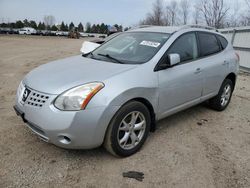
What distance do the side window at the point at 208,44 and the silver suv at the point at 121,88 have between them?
21mm

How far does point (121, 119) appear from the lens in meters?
3.09

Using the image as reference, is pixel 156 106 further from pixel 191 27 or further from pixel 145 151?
pixel 191 27

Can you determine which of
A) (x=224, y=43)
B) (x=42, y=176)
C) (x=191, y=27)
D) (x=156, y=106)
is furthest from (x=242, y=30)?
(x=42, y=176)

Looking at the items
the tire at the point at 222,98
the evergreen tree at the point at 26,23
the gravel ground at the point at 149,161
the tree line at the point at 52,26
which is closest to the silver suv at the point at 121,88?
the gravel ground at the point at 149,161

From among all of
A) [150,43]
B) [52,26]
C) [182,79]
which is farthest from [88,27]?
[182,79]

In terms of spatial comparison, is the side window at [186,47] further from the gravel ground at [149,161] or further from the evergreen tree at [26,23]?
the evergreen tree at [26,23]

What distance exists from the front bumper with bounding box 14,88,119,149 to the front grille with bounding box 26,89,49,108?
4 cm

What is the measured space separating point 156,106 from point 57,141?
1419 millimetres

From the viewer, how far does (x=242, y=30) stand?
10836mm

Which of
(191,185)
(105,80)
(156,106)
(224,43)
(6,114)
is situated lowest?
(191,185)

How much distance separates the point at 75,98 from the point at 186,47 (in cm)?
219

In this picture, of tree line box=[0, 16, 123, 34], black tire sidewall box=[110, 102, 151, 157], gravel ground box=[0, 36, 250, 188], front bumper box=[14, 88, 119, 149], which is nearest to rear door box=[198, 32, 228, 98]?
gravel ground box=[0, 36, 250, 188]

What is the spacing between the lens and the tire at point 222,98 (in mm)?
5125

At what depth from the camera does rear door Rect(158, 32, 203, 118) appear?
12.0 feet
